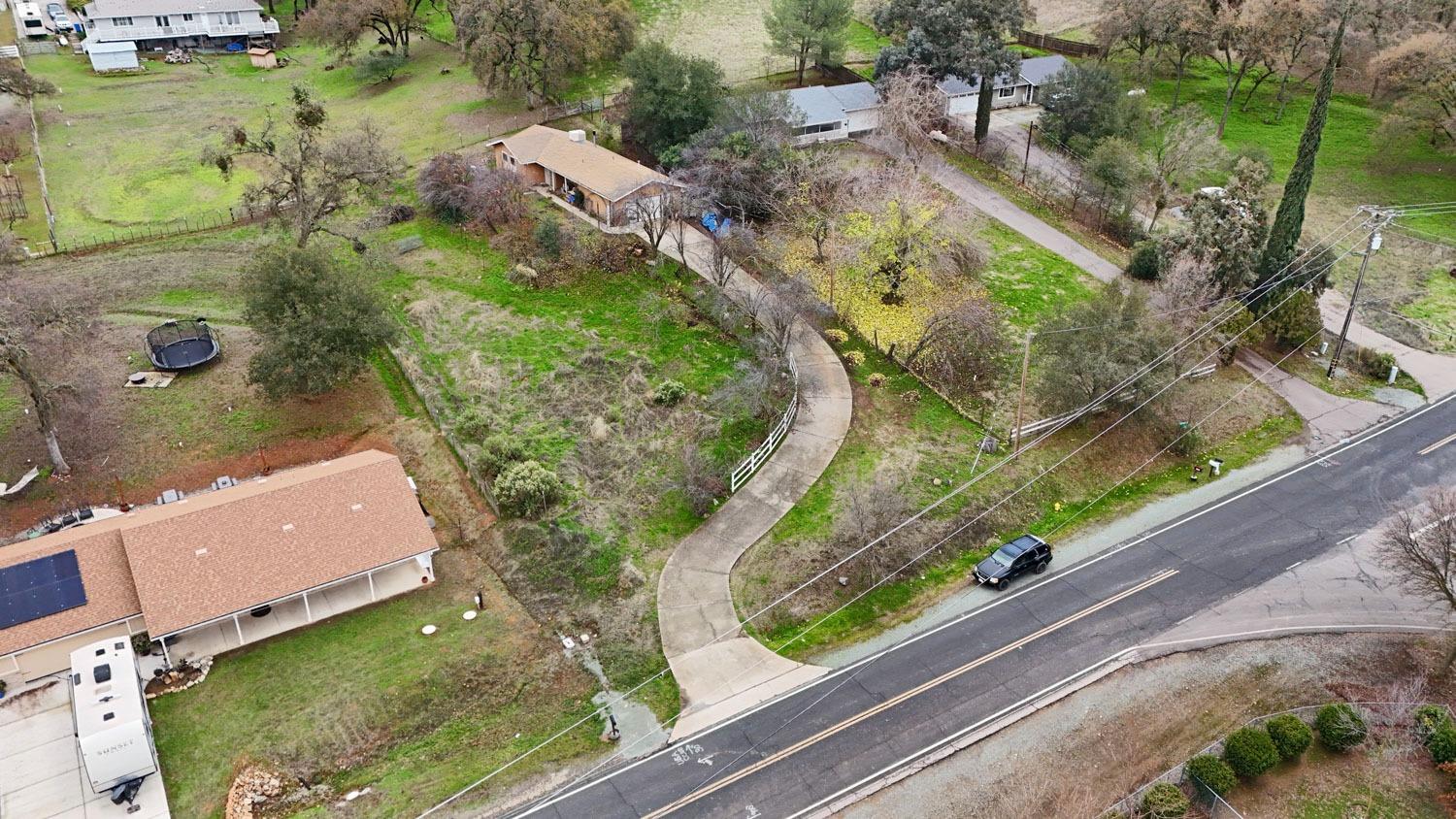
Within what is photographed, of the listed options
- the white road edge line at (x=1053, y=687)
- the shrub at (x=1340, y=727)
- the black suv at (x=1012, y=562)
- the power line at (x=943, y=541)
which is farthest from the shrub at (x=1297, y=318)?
the shrub at (x=1340, y=727)

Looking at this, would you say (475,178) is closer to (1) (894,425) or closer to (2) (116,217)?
(2) (116,217)

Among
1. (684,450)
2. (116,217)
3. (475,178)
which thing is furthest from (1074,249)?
(116,217)

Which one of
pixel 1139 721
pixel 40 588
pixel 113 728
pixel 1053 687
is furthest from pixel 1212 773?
pixel 40 588

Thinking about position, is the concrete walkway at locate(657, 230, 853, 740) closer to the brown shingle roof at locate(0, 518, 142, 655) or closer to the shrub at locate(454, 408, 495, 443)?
the shrub at locate(454, 408, 495, 443)

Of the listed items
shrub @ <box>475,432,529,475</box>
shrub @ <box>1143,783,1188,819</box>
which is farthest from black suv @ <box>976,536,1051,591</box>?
shrub @ <box>475,432,529,475</box>

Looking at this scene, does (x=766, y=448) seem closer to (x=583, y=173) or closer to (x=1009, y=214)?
(x=583, y=173)

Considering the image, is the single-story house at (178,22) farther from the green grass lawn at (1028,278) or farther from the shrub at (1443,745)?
the shrub at (1443,745)
